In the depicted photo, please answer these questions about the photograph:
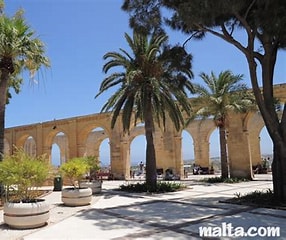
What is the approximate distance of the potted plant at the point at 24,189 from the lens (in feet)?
25.3

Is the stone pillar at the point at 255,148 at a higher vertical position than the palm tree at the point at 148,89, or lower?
lower

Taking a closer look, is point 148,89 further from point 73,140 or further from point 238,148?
point 73,140

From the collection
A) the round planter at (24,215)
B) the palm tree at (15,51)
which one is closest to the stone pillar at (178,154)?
the palm tree at (15,51)

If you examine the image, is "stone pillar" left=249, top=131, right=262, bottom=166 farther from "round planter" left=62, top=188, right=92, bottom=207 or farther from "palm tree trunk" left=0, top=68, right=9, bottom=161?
"palm tree trunk" left=0, top=68, right=9, bottom=161

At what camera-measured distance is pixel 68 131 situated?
30641 millimetres

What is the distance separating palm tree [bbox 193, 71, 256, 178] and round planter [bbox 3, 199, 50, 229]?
554 inches

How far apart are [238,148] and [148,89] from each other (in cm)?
884

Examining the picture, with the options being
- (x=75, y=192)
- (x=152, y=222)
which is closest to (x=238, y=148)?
(x=75, y=192)

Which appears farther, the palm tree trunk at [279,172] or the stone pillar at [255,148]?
the stone pillar at [255,148]

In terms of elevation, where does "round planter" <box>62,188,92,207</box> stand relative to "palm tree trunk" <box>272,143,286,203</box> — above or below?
below

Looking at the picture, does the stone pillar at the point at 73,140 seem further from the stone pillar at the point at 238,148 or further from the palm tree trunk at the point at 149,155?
the palm tree trunk at the point at 149,155

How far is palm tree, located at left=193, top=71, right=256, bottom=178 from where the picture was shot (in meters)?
19.8

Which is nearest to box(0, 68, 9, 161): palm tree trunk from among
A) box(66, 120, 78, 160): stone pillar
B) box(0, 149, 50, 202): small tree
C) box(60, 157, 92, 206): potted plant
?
box(60, 157, 92, 206): potted plant

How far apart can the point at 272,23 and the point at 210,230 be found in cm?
616
